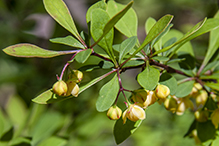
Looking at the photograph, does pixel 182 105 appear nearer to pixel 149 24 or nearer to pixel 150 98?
pixel 150 98

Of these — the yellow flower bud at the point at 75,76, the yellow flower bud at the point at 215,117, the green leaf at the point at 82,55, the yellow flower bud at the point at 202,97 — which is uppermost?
the green leaf at the point at 82,55

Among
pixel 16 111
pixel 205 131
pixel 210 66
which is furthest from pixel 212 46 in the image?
pixel 16 111

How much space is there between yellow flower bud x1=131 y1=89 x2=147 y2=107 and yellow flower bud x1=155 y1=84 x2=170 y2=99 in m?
0.04

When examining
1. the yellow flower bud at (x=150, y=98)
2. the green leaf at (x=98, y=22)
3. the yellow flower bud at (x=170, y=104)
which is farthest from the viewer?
the yellow flower bud at (x=170, y=104)

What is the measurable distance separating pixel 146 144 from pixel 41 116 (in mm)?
892

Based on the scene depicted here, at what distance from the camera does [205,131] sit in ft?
2.56

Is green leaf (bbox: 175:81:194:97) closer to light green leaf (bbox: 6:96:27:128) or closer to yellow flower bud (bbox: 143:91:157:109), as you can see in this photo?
yellow flower bud (bbox: 143:91:157:109)

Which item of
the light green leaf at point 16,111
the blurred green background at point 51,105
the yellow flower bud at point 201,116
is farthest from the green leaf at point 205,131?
the light green leaf at point 16,111

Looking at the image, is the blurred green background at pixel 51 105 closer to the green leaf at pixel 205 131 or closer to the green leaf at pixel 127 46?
the green leaf at pixel 205 131

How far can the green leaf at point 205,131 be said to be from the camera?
768 millimetres

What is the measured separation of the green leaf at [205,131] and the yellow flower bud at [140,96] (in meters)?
0.28

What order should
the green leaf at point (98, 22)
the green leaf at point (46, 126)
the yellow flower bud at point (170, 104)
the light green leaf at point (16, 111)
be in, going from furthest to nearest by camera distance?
1. the light green leaf at point (16, 111)
2. the green leaf at point (46, 126)
3. the yellow flower bud at point (170, 104)
4. the green leaf at point (98, 22)

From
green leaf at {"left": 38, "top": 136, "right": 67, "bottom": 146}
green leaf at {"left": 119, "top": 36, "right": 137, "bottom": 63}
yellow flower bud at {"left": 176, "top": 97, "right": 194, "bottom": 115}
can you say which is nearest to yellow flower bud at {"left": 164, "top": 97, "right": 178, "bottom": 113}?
yellow flower bud at {"left": 176, "top": 97, "right": 194, "bottom": 115}

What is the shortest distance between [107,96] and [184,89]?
27cm
